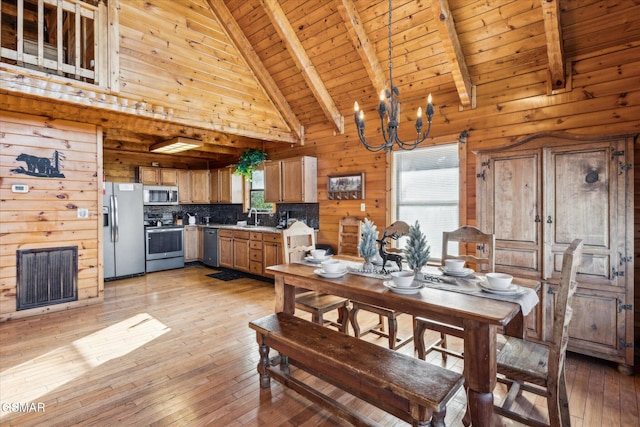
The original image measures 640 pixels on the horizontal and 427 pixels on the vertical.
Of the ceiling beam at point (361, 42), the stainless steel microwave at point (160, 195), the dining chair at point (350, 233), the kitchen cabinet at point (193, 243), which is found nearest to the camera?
the ceiling beam at point (361, 42)

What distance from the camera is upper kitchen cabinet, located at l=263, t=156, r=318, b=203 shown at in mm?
5465

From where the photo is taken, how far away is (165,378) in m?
2.56

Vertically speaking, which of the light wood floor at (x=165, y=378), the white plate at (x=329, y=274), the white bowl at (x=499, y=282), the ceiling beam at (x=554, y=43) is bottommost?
the light wood floor at (x=165, y=378)

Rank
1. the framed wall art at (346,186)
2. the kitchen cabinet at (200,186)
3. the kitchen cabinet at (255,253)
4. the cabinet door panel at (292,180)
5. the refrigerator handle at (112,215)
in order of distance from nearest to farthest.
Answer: the framed wall art at (346,186)
the cabinet door panel at (292,180)
the refrigerator handle at (112,215)
the kitchen cabinet at (255,253)
the kitchen cabinet at (200,186)

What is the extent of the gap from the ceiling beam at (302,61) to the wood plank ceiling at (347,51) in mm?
16

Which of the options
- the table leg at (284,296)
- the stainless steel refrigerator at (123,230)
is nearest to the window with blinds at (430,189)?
the table leg at (284,296)

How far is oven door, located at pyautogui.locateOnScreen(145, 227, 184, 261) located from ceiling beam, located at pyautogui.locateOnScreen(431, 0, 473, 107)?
577 centimetres

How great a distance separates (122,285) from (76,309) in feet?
4.01

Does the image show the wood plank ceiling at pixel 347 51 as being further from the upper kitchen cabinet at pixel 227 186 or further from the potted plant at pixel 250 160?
the upper kitchen cabinet at pixel 227 186

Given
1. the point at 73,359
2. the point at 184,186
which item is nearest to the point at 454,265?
the point at 73,359

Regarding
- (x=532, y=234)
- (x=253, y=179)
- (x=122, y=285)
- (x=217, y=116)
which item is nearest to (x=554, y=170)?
(x=532, y=234)

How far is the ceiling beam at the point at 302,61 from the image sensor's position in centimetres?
405

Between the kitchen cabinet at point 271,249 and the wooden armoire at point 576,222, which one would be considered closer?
the wooden armoire at point 576,222

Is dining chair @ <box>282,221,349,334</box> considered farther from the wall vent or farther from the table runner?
the wall vent
